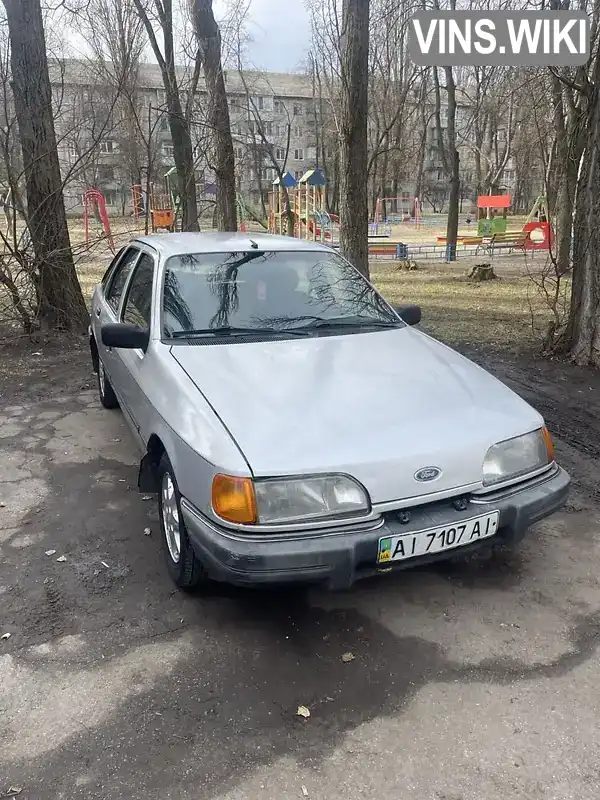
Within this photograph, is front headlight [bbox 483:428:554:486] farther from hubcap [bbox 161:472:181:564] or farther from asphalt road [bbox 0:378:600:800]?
hubcap [bbox 161:472:181:564]

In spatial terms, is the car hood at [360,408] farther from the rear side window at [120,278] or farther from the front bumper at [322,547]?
the rear side window at [120,278]

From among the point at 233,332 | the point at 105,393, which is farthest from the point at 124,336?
the point at 105,393

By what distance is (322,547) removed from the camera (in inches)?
96.3

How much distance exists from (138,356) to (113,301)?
1409 millimetres

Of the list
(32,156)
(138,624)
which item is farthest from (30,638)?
(32,156)

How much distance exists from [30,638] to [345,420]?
1.67 metres

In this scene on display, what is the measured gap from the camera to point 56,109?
31.4 feet

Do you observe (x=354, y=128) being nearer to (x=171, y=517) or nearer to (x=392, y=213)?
(x=171, y=517)

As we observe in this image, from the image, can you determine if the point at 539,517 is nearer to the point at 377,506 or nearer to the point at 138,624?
the point at 377,506

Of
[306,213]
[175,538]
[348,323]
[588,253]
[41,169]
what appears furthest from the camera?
[306,213]

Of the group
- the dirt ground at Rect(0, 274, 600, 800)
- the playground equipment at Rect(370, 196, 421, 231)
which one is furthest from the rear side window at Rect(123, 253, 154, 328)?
the playground equipment at Rect(370, 196, 421, 231)

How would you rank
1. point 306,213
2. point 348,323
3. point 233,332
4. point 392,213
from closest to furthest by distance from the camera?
point 233,332 < point 348,323 < point 306,213 < point 392,213

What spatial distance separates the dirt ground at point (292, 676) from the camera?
209 centimetres

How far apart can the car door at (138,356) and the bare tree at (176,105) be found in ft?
27.4
